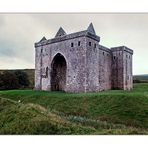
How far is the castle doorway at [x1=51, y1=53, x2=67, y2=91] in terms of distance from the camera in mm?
22853

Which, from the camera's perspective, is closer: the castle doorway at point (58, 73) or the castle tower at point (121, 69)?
the castle doorway at point (58, 73)

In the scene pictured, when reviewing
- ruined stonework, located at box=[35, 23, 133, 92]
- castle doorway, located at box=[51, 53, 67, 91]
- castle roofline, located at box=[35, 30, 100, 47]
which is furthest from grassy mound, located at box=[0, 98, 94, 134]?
castle doorway, located at box=[51, 53, 67, 91]

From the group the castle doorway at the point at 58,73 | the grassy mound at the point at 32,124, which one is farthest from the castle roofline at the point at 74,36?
the grassy mound at the point at 32,124

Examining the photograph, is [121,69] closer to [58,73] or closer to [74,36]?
[58,73]

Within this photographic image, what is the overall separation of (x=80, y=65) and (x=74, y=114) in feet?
20.1

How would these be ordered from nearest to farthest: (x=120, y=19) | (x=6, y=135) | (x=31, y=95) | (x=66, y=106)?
(x=6, y=135) → (x=120, y=19) → (x=66, y=106) → (x=31, y=95)

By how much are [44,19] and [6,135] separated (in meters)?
5.45

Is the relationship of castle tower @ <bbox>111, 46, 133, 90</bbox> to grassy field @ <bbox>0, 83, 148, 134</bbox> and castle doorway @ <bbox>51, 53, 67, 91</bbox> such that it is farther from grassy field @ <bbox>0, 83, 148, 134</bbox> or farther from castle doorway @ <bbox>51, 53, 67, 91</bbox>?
grassy field @ <bbox>0, 83, 148, 134</bbox>

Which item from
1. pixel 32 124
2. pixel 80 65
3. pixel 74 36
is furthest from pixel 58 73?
pixel 32 124

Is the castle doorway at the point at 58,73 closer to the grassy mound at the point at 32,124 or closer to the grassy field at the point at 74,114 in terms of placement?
the grassy field at the point at 74,114

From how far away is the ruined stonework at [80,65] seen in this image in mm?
20422

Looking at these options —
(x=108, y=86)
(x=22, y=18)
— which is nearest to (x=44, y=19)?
(x=22, y=18)

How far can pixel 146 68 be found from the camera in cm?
1366
